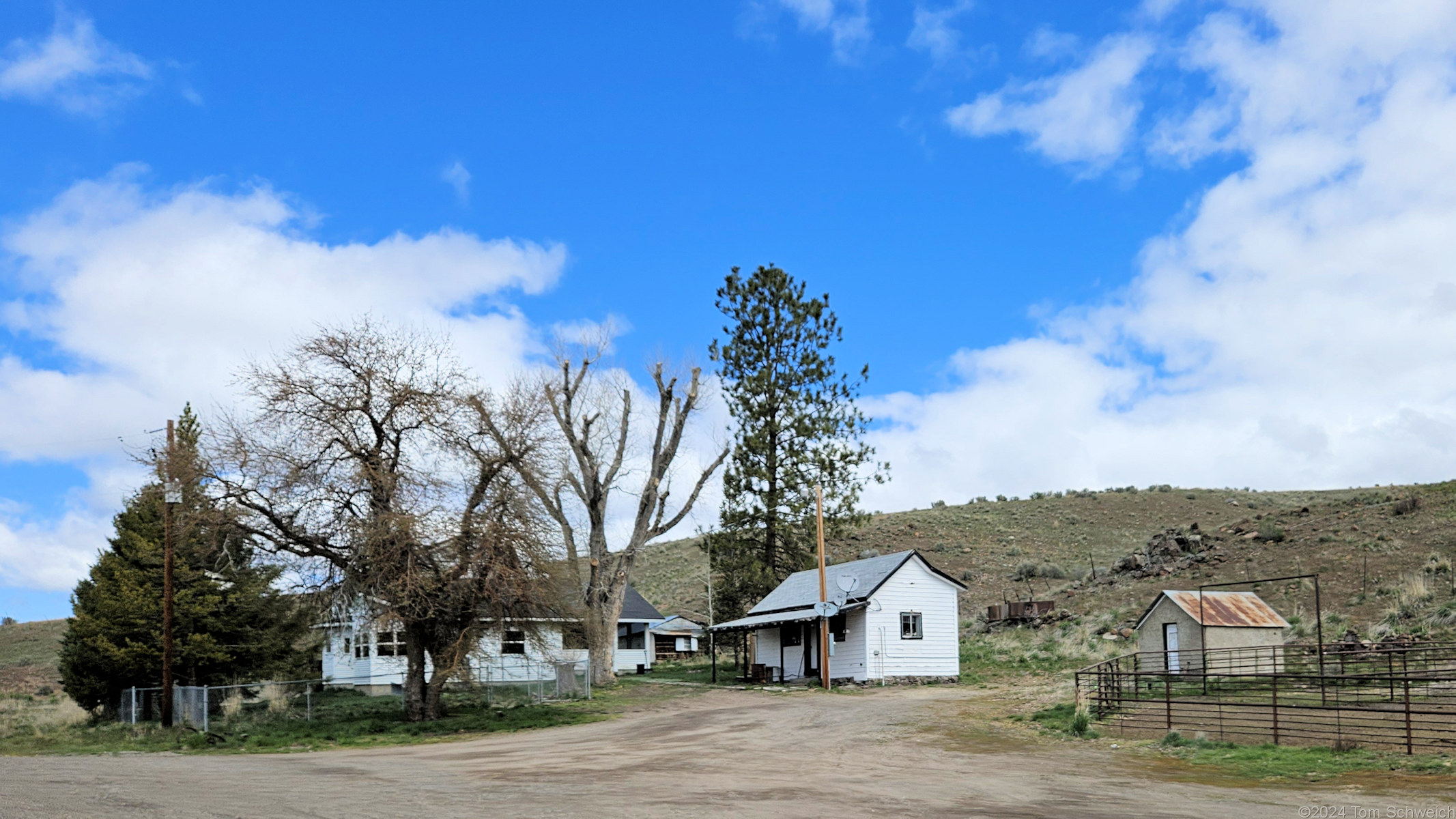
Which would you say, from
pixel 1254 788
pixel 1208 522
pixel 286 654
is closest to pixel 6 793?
pixel 1254 788

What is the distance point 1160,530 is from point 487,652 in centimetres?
6387

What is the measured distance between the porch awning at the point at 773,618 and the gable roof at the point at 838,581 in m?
0.25

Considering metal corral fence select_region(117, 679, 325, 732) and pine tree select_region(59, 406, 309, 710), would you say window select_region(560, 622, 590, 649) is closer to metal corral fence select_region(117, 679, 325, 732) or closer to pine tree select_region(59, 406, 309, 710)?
metal corral fence select_region(117, 679, 325, 732)

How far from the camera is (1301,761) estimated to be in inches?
650

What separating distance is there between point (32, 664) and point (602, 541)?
1859 inches

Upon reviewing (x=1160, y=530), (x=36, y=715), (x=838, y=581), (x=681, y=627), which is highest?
(x=1160, y=530)

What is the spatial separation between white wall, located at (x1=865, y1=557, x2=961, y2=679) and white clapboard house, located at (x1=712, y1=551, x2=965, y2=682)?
25mm


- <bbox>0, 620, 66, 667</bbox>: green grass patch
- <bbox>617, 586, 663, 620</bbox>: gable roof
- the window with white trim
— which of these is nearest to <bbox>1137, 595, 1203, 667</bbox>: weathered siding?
the window with white trim

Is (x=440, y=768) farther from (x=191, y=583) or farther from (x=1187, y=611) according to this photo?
(x=1187, y=611)

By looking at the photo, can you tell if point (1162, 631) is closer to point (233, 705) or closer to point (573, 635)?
point (573, 635)

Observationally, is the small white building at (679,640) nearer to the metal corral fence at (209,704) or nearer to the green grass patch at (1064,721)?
the metal corral fence at (209,704)

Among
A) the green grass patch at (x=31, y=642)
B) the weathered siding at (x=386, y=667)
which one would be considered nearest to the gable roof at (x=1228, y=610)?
the weathered siding at (x=386, y=667)

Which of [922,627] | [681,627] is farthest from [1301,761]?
[681,627]

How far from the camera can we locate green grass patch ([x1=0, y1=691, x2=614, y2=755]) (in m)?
25.5
